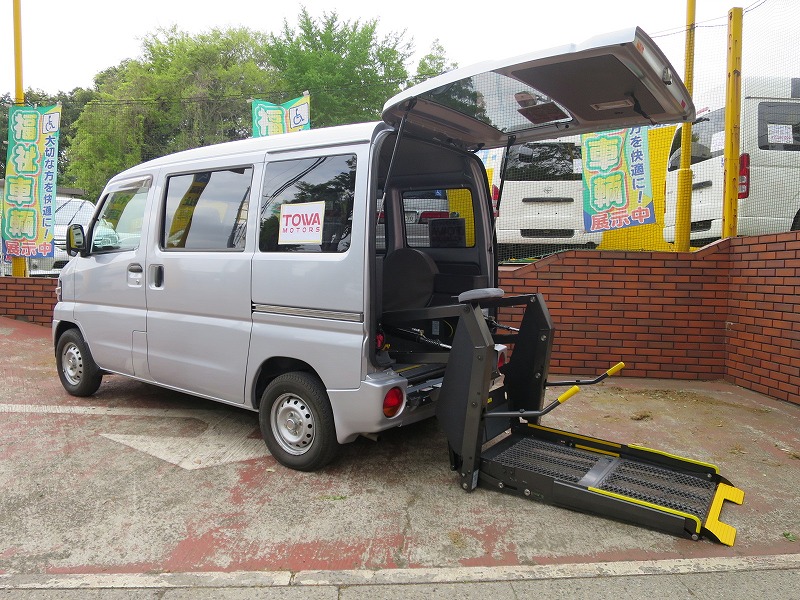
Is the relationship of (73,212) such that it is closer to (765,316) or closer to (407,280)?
(407,280)

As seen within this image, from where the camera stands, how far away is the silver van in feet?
10.8

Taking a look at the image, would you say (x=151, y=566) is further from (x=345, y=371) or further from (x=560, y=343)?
(x=560, y=343)

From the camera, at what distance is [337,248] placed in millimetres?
3422

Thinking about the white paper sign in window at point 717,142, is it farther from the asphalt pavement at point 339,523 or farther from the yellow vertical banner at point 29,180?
the yellow vertical banner at point 29,180

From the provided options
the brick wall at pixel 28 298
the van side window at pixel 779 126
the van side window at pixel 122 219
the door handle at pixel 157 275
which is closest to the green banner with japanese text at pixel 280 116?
the brick wall at pixel 28 298

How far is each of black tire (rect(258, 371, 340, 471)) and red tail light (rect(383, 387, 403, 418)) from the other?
391 millimetres

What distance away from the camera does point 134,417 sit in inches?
191

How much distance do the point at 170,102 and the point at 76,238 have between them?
18.3m

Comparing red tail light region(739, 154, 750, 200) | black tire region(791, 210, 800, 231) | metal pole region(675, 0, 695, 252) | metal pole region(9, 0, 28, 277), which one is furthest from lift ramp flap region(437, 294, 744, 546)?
metal pole region(9, 0, 28, 277)

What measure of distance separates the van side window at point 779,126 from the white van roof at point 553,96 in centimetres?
392

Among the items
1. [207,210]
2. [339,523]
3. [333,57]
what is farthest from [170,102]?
[339,523]

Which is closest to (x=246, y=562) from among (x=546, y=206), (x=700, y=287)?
(x=700, y=287)

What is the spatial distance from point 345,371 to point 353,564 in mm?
1045

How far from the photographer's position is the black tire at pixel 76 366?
5.21 m
